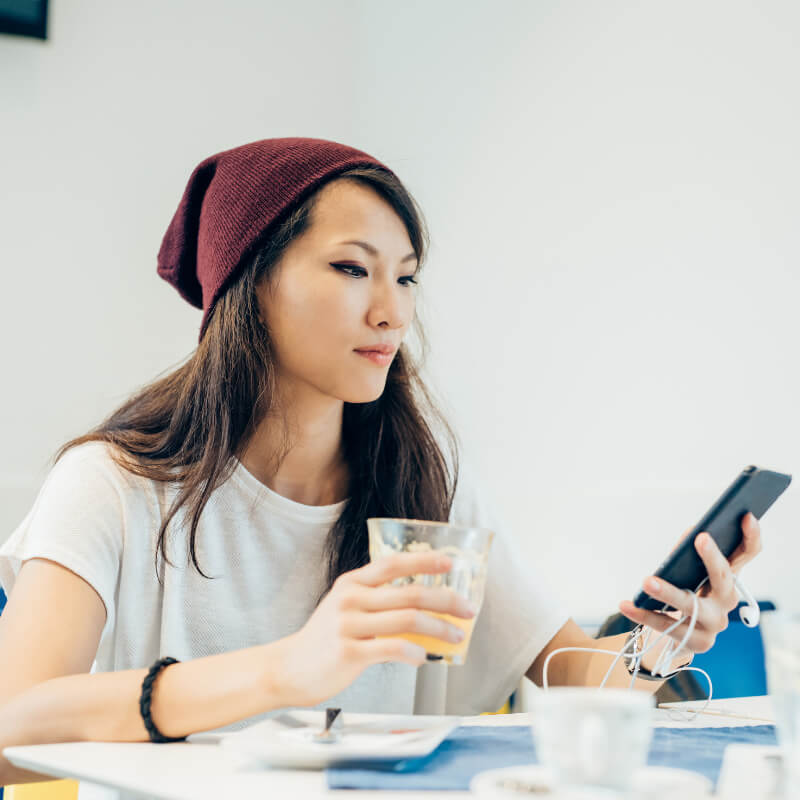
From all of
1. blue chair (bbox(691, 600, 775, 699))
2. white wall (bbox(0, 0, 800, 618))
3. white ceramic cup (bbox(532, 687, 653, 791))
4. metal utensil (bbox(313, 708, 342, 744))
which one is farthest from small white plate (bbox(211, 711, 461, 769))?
white wall (bbox(0, 0, 800, 618))

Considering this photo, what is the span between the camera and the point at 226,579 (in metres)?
1.24

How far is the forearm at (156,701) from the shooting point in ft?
2.60

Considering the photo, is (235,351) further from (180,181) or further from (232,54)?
(232,54)

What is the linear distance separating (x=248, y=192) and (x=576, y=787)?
Answer: 940 mm

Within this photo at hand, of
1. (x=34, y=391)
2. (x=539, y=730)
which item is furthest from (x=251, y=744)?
(x=34, y=391)

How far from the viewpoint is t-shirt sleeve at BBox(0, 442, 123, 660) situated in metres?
1.06

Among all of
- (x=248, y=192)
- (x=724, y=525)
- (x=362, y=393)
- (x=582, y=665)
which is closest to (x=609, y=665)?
(x=582, y=665)

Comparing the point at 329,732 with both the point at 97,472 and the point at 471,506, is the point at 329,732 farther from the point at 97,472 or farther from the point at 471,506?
the point at 471,506

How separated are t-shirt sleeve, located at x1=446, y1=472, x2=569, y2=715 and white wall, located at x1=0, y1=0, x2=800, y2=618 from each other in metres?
0.86

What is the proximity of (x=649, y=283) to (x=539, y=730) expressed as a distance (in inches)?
67.1

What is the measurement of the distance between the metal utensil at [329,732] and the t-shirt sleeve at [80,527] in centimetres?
39

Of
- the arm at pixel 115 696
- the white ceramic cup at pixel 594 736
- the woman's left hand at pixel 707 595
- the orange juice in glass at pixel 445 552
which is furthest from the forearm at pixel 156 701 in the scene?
the woman's left hand at pixel 707 595

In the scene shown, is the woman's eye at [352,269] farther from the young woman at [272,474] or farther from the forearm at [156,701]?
the forearm at [156,701]

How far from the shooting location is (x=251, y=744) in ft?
2.28
